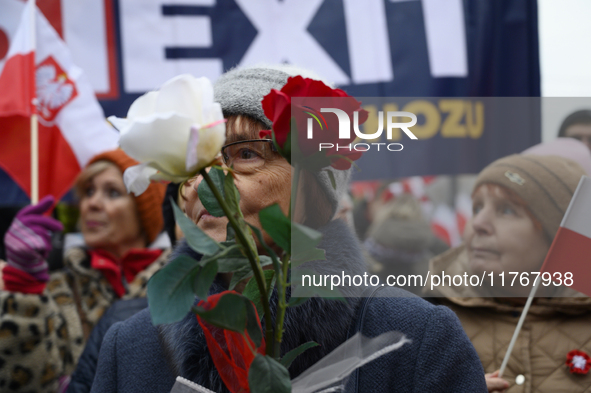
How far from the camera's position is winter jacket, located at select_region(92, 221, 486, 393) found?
1.19 meters

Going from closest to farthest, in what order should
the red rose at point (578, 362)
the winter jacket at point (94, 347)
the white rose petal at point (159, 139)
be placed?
the white rose petal at point (159, 139)
the red rose at point (578, 362)
the winter jacket at point (94, 347)

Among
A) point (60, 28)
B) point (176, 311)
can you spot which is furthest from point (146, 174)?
point (60, 28)

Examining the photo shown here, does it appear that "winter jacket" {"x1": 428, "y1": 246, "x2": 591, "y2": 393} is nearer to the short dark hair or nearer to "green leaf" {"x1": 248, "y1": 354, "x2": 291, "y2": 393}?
the short dark hair

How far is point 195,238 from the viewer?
726 mm

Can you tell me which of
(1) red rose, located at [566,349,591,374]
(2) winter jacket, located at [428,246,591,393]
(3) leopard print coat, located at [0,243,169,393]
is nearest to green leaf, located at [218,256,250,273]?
(2) winter jacket, located at [428,246,591,393]

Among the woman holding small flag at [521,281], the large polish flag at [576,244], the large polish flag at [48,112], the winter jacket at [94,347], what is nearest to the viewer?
the large polish flag at [576,244]

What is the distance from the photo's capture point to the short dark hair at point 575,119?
3.85 ft

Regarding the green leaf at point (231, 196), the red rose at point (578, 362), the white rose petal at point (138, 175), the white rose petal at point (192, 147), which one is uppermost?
the white rose petal at point (192, 147)

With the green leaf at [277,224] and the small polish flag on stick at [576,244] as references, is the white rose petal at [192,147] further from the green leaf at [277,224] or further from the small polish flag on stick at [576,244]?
the small polish flag on stick at [576,244]

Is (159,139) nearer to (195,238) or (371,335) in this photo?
(195,238)

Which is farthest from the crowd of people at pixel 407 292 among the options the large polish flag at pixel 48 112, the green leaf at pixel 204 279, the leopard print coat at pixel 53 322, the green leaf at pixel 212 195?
the large polish flag at pixel 48 112

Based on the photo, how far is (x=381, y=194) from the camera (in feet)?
4.66

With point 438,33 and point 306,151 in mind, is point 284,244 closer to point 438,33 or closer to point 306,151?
point 306,151

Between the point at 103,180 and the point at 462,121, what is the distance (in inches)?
90.0
